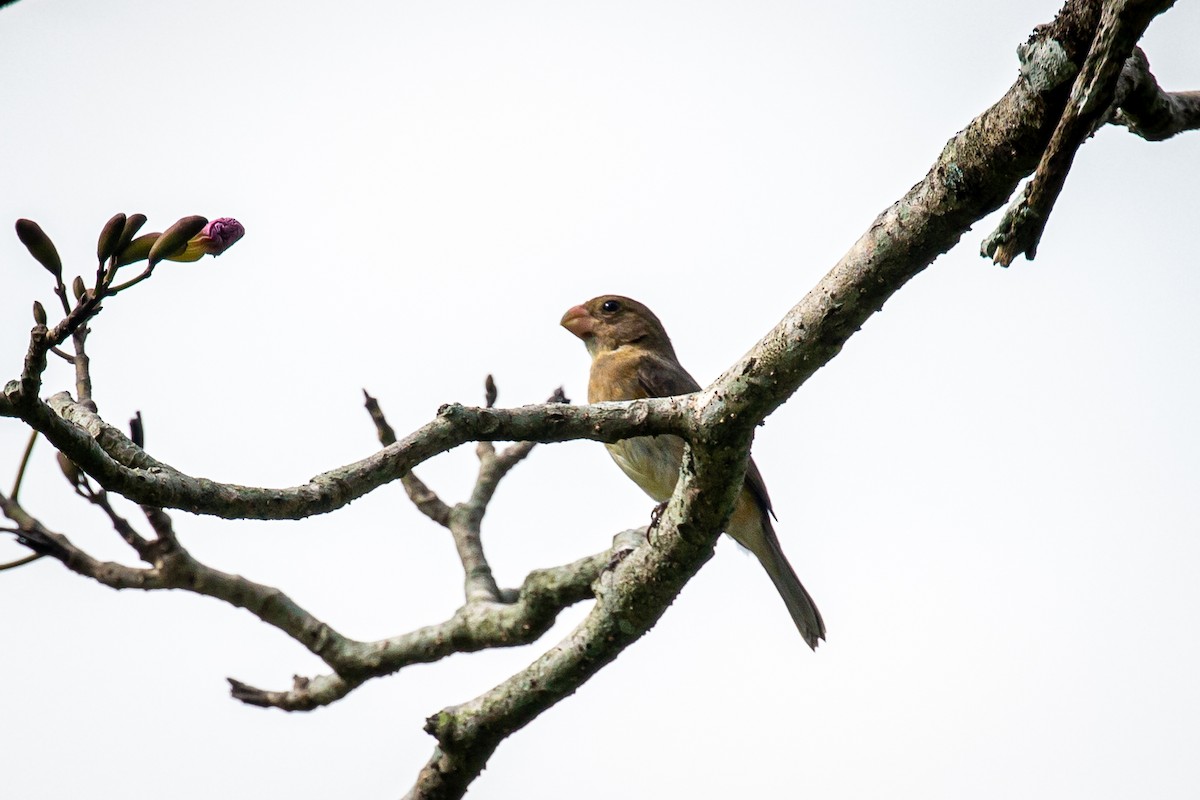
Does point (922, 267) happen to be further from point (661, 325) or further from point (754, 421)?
point (661, 325)

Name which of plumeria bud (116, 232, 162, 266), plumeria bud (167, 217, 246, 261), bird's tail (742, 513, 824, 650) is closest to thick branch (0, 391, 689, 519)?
plumeria bud (116, 232, 162, 266)

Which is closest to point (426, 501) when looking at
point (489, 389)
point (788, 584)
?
point (489, 389)

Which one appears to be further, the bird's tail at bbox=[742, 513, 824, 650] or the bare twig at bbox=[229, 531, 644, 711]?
the bird's tail at bbox=[742, 513, 824, 650]

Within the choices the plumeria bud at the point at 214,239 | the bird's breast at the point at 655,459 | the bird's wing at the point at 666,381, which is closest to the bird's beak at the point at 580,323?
the bird's wing at the point at 666,381

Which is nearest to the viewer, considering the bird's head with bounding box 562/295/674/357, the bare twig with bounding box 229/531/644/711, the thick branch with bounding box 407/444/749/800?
the thick branch with bounding box 407/444/749/800

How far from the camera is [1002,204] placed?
278 cm

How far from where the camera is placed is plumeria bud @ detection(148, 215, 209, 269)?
245 centimetres

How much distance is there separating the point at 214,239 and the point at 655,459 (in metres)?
3.65

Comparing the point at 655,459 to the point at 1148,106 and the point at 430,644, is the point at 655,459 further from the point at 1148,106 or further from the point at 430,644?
the point at 1148,106

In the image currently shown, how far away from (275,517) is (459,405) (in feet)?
1.67

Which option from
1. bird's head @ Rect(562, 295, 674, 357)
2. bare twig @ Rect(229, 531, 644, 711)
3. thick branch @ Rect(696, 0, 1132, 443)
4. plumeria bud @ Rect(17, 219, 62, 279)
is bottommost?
plumeria bud @ Rect(17, 219, 62, 279)

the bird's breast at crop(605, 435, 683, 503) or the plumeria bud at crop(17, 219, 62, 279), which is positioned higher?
the bird's breast at crop(605, 435, 683, 503)

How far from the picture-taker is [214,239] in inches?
104

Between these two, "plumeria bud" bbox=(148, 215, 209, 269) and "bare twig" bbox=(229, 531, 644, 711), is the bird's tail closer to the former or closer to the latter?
"bare twig" bbox=(229, 531, 644, 711)
